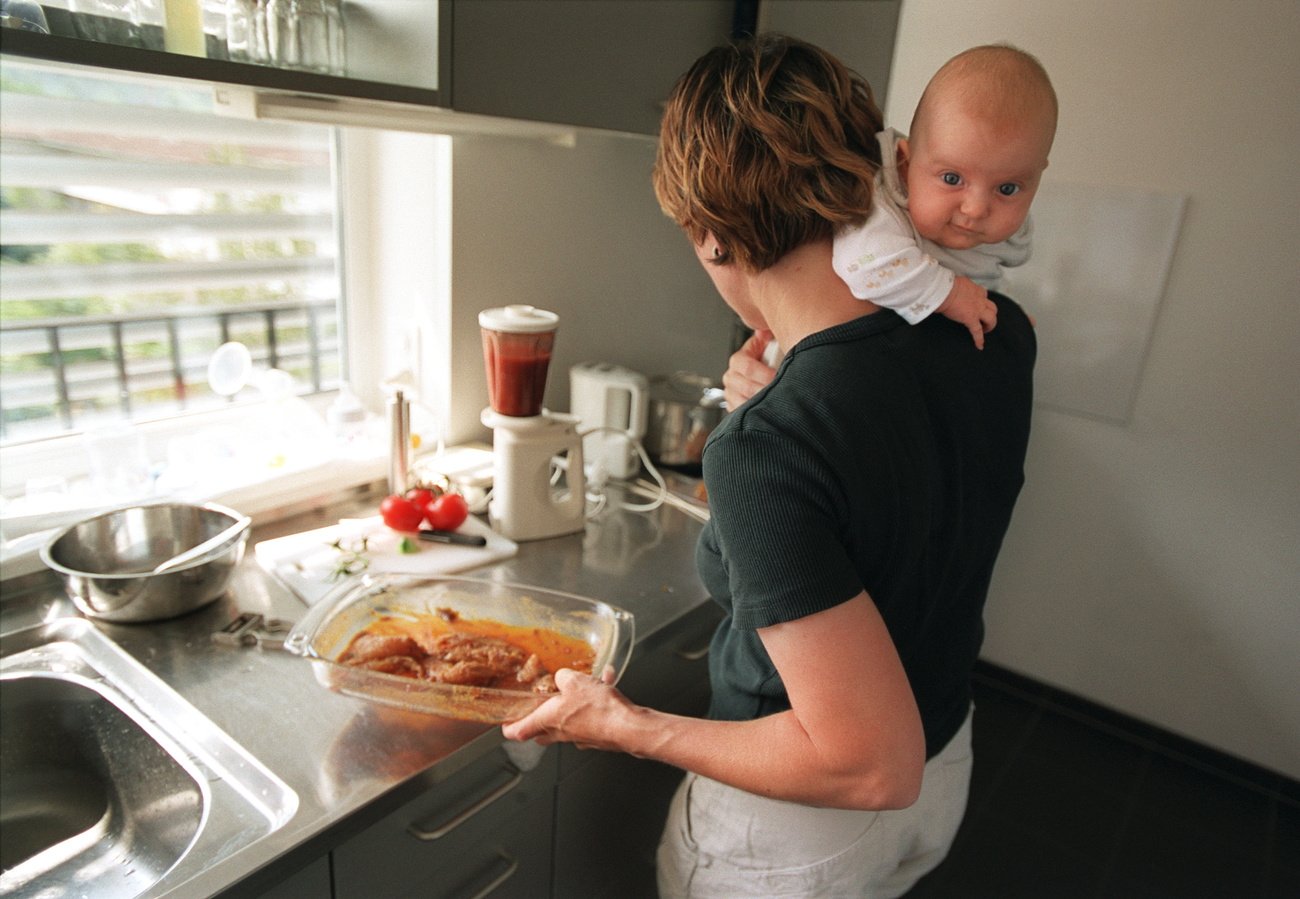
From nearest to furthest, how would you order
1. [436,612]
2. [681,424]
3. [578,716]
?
[578,716] → [436,612] → [681,424]

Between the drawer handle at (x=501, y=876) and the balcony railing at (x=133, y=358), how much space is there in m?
1.05

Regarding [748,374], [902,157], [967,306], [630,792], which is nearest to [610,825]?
[630,792]

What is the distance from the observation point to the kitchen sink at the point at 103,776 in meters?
0.91

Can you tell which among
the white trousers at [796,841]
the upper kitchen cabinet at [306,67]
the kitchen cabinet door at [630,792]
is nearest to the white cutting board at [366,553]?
the kitchen cabinet door at [630,792]

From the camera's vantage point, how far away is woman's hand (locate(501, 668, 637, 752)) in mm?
888

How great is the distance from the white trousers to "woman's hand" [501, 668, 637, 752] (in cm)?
19

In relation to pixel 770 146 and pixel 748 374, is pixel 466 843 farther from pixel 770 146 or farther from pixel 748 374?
pixel 770 146

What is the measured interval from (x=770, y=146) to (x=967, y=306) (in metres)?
0.26

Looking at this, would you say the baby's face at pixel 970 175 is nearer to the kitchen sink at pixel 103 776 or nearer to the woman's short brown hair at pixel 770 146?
the woman's short brown hair at pixel 770 146

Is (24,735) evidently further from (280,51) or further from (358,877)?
(280,51)

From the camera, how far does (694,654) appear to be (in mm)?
1450

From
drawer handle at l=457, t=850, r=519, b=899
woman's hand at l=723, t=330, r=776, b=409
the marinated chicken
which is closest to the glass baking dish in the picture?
the marinated chicken

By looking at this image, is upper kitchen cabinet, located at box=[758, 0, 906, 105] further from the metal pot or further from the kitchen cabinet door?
the kitchen cabinet door

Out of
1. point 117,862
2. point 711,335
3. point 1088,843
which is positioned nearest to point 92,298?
point 117,862
